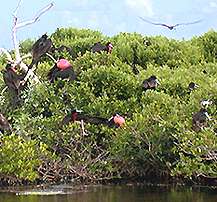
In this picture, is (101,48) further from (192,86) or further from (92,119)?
(92,119)

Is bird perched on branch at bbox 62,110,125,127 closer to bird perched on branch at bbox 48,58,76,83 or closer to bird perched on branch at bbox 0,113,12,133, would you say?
bird perched on branch at bbox 0,113,12,133

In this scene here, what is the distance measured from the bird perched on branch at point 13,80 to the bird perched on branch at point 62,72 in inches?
32.5

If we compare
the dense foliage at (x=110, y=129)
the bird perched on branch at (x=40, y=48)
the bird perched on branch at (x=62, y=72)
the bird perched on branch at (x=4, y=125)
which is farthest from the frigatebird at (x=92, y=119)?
the bird perched on branch at (x=40, y=48)

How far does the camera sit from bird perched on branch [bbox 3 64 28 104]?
18.2 m

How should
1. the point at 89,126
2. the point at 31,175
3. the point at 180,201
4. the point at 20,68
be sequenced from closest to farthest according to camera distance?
1. the point at 180,201
2. the point at 31,175
3. the point at 89,126
4. the point at 20,68

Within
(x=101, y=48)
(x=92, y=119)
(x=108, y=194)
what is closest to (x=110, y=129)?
(x=92, y=119)

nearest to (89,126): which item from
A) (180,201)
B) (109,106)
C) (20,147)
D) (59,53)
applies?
(109,106)

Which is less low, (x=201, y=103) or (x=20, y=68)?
(x=20, y=68)

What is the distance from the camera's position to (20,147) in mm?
16297

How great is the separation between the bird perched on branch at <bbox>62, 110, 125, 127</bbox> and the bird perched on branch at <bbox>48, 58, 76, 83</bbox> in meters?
1.59

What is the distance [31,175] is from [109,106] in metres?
2.92

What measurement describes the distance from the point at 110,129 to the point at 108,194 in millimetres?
2216

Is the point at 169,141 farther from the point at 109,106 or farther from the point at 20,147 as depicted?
the point at 20,147

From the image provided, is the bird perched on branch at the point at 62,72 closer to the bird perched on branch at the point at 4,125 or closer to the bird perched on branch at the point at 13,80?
the bird perched on branch at the point at 13,80
